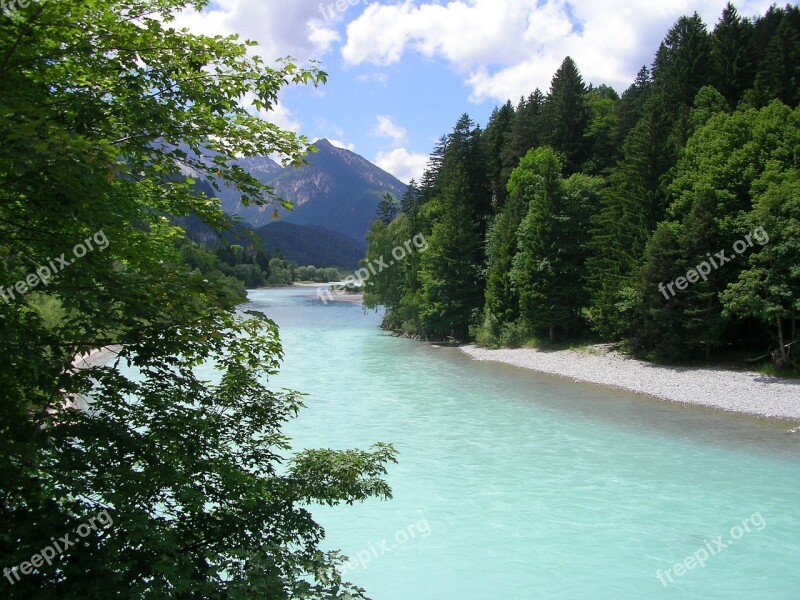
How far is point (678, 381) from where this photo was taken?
2777 centimetres

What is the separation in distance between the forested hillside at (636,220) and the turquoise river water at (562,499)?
24.6ft

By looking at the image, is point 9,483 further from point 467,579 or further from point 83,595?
point 467,579

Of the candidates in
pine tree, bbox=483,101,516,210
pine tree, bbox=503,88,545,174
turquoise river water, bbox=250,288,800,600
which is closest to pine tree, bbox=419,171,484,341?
pine tree, bbox=483,101,516,210

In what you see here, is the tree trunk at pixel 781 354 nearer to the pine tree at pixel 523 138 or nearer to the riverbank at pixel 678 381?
the riverbank at pixel 678 381

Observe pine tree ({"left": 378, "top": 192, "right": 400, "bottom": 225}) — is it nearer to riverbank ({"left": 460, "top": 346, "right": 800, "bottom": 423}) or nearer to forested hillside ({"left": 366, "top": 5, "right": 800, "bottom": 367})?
forested hillside ({"left": 366, "top": 5, "right": 800, "bottom": 367})

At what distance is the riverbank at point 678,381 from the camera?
2330 centimetres

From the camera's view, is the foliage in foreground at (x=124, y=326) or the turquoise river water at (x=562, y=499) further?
the turquoise river water at (x=562, y=499)

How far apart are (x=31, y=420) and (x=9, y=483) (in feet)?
1.98

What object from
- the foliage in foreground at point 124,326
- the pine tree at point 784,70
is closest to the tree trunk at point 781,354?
the pine tree at point 784,70

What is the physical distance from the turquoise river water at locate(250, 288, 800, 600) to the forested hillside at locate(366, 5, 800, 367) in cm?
750

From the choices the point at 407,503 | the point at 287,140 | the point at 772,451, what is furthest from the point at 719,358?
the point at 287,140

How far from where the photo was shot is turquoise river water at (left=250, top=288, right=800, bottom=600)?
36.7ft

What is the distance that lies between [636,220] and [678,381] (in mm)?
11073

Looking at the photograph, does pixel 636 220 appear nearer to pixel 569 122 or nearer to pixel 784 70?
pixel 784 70
